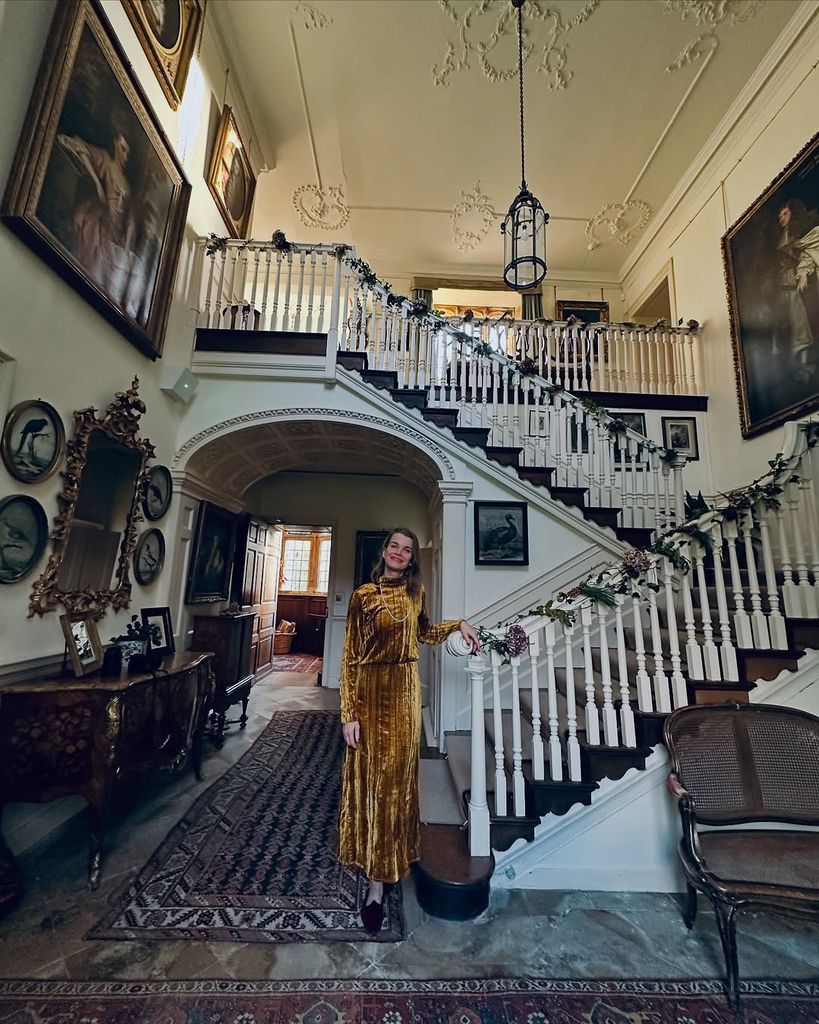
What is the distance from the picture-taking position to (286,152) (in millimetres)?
5258

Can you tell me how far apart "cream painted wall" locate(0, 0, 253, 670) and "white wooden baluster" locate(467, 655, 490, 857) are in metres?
2.24

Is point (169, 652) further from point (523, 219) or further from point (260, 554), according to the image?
point (523, 219)

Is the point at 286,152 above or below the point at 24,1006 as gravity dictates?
above

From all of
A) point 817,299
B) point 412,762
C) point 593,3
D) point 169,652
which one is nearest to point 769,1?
point 593,3

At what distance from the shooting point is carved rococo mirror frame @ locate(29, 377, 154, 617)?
89.0 inches

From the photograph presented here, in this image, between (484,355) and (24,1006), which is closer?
(24,1006)

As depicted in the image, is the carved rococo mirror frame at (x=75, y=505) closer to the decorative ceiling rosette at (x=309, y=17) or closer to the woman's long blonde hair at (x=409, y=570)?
the woman's long blonde hair at (x=409, y=570)

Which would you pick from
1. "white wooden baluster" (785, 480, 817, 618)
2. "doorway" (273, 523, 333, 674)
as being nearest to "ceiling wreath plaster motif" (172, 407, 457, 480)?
"white wooden baluster" (785, 480, 817, 618)

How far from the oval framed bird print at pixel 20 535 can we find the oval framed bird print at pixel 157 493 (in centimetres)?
96

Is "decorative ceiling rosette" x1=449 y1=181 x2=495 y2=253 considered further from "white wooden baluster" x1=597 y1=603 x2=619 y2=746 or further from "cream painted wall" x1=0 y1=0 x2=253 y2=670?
"white wooden baluster" x1=597 y1=603 x2=619 y2=746

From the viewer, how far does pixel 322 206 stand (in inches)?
235

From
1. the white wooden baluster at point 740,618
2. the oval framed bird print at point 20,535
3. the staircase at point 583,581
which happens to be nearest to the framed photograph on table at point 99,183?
the staircase at point 583,581

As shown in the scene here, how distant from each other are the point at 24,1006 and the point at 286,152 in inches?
→ 282

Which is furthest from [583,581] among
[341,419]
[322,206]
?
[322,206]
